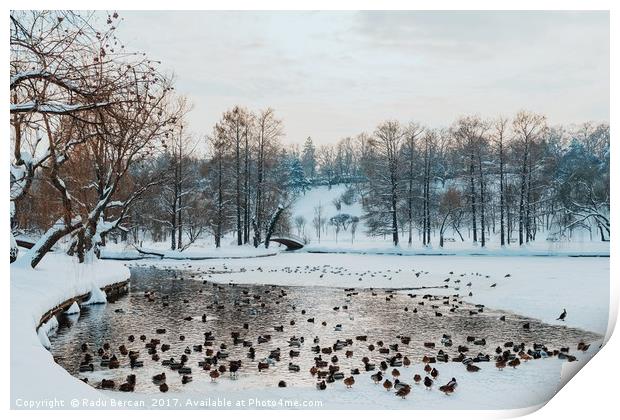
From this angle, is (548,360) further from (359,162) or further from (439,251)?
(359,162)

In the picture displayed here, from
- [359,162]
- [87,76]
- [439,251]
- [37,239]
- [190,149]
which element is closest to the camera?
[87,76]

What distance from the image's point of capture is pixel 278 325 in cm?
1234

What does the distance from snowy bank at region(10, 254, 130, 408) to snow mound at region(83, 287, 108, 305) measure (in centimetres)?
9

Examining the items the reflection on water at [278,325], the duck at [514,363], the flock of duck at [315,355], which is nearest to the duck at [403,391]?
the flock of duck at [315,355]

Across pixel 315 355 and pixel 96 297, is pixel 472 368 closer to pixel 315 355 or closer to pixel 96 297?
pixel 315 355

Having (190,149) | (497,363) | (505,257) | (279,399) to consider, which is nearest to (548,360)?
(497,363)

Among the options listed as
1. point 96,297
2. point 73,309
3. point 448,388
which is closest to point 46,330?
point 73,309

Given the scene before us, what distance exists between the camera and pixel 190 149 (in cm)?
1585

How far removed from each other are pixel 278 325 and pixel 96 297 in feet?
20.0

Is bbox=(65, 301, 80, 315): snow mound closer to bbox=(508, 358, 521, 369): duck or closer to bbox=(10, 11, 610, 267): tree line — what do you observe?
bbox=(10, 11, 610, 267): tree line

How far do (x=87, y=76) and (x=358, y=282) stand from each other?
619 inches

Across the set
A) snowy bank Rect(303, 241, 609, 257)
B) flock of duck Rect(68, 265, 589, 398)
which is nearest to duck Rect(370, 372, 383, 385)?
flock of duck Rect(68, 265, 589, 398)

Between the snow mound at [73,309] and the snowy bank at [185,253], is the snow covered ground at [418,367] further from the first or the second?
the snowy bank at [185,253]

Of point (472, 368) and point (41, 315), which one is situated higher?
point (41, 315)
